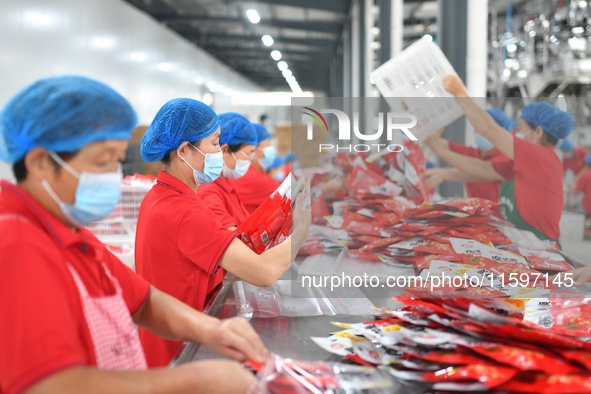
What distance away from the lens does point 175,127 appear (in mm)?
2186

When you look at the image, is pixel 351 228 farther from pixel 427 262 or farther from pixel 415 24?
pixel 415 24

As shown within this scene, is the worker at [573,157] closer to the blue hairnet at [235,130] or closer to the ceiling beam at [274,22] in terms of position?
the blue hairnet at [235,130]

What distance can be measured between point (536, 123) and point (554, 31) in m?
6.27

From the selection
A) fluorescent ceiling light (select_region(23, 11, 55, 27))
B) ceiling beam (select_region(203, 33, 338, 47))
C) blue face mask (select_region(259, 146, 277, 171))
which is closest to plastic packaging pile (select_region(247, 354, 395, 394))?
blue face mask (select_region(259, 146, 277, 171))

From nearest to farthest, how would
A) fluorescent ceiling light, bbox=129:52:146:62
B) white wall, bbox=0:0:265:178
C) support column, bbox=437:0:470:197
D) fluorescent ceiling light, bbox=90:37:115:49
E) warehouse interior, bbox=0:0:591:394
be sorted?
warehouse interior, bbox=0:0:591:394, support column, bbox=437:0:470:197, white wall, bbox=0:0:265:178, fluorescent ceiling light, bbox=90:37:115:49, fluorescent ceiling light, bbox=129:52:146:62

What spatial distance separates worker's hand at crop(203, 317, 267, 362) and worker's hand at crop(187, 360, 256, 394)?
0.56 ft

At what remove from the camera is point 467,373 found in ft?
4.01

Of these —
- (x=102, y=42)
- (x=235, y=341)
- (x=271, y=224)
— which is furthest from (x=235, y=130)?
(x=102, y=42)

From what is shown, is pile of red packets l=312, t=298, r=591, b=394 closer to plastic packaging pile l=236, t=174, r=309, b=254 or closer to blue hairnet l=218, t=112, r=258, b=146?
plastic packaging pile l=236, t=174, r=309, b=254

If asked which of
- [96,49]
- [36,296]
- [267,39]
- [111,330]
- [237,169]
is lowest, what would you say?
[111,330]

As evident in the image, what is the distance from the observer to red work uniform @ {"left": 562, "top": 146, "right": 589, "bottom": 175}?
1970 mm

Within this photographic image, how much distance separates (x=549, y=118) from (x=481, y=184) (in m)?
0.30

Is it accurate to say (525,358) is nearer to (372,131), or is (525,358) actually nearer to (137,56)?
(372,131)

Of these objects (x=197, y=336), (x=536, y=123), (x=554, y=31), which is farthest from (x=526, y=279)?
(x=554, y=31)
